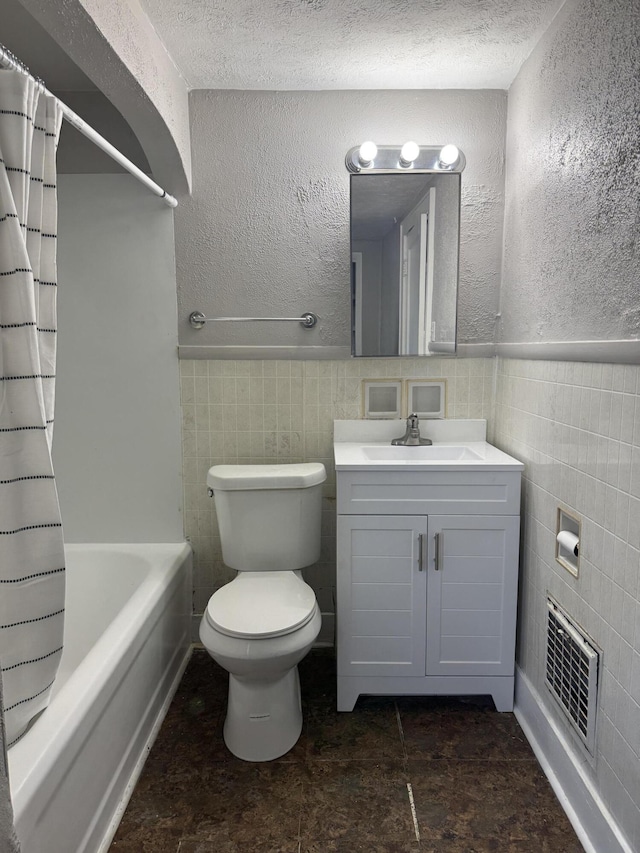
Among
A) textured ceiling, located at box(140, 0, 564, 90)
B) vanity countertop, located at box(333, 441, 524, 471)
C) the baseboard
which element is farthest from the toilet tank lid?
textured ceiling, located at box(140, 0, 564, 90)

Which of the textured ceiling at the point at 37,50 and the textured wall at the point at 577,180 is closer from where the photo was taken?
the textured wall at the point at 577,180

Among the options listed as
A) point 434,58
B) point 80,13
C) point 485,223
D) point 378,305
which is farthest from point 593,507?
point 80,13

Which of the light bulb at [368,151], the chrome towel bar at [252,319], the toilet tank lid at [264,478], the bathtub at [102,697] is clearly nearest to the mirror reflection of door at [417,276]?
the light bulb at [368,151]

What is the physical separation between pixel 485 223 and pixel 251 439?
4.28 feet

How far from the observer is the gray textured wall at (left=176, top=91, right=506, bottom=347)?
240cm

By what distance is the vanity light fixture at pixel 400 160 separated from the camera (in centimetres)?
234

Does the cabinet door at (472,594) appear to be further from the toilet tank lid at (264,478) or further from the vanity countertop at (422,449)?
the toilet tank lid at (264,478)

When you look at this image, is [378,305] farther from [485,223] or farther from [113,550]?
[113,550]

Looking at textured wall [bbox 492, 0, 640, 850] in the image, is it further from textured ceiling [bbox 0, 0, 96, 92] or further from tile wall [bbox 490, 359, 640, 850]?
textured ceiling [bbox 0, 0, 96, 92]

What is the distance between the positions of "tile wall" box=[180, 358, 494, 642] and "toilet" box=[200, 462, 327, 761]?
20 cm

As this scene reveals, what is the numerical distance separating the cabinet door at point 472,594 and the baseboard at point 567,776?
5.6 inches

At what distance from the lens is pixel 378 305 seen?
244 centimetres

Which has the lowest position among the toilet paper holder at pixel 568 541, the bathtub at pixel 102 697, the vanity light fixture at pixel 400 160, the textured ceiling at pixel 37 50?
the bathtub at pixel 102 697

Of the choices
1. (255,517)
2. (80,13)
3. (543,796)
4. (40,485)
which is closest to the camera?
(40,485)
